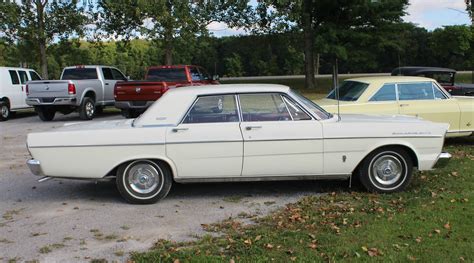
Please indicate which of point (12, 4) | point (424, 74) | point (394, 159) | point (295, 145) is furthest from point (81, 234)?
point (12, 4)

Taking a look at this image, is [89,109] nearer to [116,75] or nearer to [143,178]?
[116,75]

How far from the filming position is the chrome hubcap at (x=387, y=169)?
670cm

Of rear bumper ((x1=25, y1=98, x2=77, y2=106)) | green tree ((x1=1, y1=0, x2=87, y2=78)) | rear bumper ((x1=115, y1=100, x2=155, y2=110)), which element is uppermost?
green tree ((x1=1, y1=0, x2=87, y2=78))

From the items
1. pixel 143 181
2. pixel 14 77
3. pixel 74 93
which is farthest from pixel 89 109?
pixel 143 181

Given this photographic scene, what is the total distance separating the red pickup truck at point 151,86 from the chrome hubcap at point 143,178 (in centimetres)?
926

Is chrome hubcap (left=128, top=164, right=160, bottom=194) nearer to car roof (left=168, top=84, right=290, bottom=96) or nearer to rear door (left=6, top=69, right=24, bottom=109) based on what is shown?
car roof (left=168, top=84, right=290, bottom=96)

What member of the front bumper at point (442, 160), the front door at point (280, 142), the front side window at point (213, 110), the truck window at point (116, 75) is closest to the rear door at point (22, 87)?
the truck window at point (116, 75)

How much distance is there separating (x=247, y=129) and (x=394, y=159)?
6.24 feet

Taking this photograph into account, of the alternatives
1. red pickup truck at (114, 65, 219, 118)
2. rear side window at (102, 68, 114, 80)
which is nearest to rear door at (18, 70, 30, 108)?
rear side window at (102, 68, 114, 80)

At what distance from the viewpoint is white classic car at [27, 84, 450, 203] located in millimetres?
6414

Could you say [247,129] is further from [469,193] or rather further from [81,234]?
[469,193]

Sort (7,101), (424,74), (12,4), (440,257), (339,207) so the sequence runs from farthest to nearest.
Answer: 1. (12,4)
2. (7,101)
3. (424,74)
4. (339,207)
5. (440,257)

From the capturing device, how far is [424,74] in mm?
12938

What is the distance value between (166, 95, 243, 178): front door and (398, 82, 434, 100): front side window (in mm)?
4457
